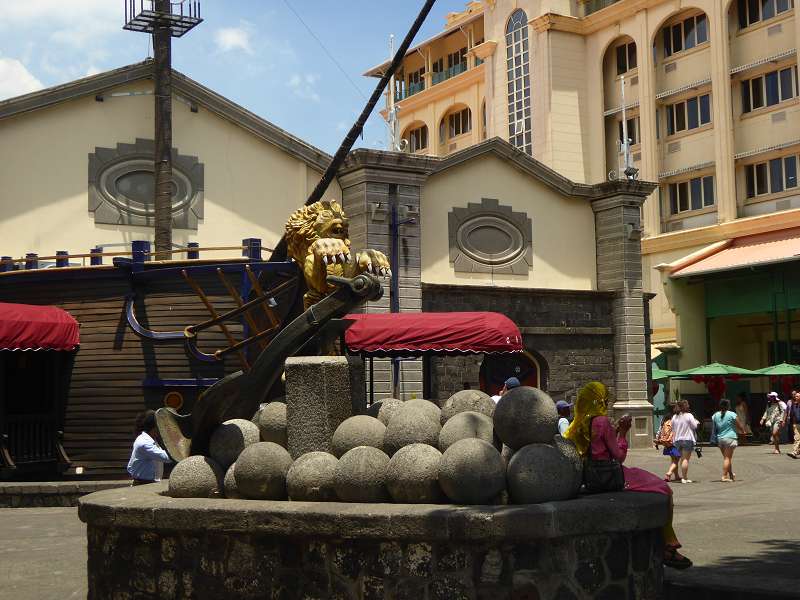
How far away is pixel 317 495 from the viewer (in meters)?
7.90

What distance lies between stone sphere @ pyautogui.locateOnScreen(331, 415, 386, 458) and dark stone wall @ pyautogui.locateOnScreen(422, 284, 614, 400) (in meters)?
17.4

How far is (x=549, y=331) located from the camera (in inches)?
1081

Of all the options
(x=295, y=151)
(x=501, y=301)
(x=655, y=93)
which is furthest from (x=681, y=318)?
(x=295, y=151)

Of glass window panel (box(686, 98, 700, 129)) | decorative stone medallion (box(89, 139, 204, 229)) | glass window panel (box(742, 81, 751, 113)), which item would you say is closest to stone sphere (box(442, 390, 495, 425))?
decorative stone medallion (box(89, 139, 204, 229))

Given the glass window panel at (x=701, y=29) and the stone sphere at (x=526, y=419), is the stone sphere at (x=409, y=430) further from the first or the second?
the glass window panel at (x=701, y=29)

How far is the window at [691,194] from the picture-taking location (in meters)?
39.1

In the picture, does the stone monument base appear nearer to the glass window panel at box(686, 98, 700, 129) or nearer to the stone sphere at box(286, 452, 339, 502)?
the stone sphere at box(286, 452, 339, 502)

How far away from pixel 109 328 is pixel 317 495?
41.0 feet

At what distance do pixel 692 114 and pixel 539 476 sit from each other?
35078 millimetres

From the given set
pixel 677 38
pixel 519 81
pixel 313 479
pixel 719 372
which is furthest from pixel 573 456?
pixel 519 81

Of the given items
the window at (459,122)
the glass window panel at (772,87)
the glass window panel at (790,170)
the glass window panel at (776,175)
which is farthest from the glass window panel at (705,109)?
the window at (459,122)

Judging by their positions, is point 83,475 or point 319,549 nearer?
point 319,549

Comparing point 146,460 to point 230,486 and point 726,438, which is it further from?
point 726,438

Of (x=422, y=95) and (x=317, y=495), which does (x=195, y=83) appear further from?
(x=422, y=95)
